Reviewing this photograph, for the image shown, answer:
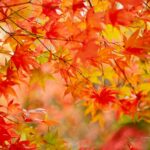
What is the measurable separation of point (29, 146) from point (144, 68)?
0.55 m

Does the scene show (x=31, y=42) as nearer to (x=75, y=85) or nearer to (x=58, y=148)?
(x=75, y=85)

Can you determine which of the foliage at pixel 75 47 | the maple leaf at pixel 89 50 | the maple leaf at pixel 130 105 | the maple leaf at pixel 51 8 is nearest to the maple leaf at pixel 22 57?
the foliage at pixel 75 47

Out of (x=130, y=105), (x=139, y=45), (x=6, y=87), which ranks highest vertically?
(x=139, y=45)

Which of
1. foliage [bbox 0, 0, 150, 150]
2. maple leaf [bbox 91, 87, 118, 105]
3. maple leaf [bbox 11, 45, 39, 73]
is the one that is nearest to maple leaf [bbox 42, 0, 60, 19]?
foliage [bbox 0, 0, 150, 150]

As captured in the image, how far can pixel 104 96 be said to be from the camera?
1.37 m

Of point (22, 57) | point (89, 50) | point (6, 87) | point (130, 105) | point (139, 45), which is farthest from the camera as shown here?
point (130, 105)

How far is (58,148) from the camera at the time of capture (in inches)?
58.6

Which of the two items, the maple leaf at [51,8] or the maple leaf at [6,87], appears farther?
the maple leaf at [6,87]

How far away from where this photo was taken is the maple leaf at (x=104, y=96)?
1348 millimetres

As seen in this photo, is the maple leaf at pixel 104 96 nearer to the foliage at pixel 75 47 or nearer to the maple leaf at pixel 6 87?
the foliage at pixel 75 47

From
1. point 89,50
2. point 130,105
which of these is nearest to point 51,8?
point 89,50

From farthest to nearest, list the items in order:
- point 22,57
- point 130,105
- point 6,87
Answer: point 130,105 → point 6,87 → point 22,57

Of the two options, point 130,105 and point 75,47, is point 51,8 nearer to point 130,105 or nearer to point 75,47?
point 75,47

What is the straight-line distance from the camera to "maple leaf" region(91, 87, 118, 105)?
135 centimetres
